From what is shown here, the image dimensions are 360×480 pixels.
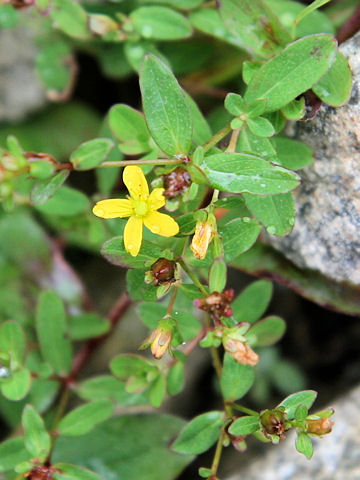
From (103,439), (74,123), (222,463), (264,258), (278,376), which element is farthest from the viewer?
(74,123)

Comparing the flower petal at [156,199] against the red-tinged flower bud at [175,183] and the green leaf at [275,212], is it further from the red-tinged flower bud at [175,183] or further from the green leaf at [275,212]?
the green leaf at [275,212]

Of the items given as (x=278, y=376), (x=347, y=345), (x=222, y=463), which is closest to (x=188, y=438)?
(x=222, y=463)

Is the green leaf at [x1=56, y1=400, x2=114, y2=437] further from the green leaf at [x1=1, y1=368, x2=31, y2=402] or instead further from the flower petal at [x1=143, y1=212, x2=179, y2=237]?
the flower petal at [x1=143, y1=212, x2=179, y2=237]

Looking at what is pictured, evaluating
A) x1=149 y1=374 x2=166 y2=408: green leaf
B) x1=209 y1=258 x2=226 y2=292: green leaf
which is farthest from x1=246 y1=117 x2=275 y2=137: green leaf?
x1=149 y1=374 x2=166 y2=408: green leaf

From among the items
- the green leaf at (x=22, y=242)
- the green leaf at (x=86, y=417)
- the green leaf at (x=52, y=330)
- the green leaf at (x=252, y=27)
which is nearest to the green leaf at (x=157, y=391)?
the green leaf at (x=86, y=417)

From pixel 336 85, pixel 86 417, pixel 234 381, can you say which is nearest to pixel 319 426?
pixel 234 381

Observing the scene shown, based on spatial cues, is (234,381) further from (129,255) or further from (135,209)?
(135,209)

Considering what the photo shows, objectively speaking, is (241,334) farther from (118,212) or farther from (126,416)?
(126,416)
